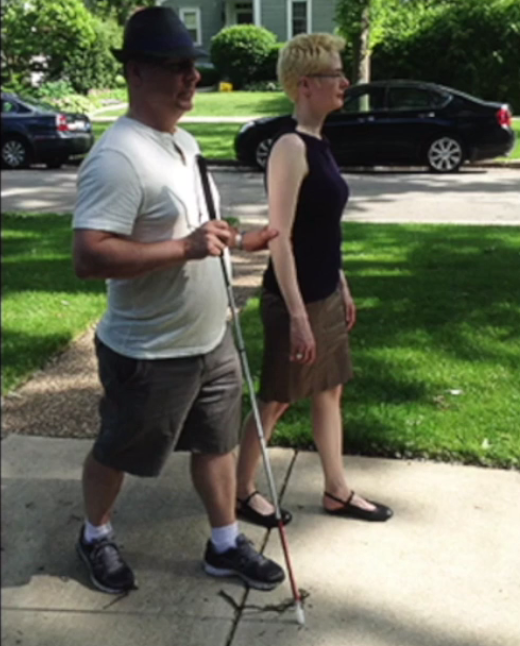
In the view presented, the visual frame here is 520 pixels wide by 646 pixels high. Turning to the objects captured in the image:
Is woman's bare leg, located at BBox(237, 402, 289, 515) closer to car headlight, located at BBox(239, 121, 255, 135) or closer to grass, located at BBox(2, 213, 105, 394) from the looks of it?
grass, located at BBox(2, 213, 105, 394)

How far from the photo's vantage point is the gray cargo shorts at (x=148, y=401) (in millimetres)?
2158

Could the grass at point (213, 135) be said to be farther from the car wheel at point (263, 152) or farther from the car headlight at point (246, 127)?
the car wheel at point (263, 152)

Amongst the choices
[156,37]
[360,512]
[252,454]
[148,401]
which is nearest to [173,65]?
[156,37]

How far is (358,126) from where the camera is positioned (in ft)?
6.89

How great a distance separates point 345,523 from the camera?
294cm

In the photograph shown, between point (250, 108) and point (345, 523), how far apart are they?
1476 millimetres

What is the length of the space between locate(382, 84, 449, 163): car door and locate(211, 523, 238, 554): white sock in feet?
3.71

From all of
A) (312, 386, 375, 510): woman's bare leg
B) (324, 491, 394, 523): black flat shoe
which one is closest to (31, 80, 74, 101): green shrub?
(312, 386, 375, 510): woman's bare leg

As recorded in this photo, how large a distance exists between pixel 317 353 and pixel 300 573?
61cm

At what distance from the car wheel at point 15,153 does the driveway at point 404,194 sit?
0.84 feet

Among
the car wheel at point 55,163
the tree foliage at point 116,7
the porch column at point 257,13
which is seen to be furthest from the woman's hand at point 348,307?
the tree foliage at point 116,7

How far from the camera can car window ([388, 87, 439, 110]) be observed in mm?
1803

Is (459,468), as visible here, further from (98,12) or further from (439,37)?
(98,12)

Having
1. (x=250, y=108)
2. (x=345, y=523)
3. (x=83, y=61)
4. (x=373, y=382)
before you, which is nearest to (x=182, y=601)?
(x=345, y=523)
